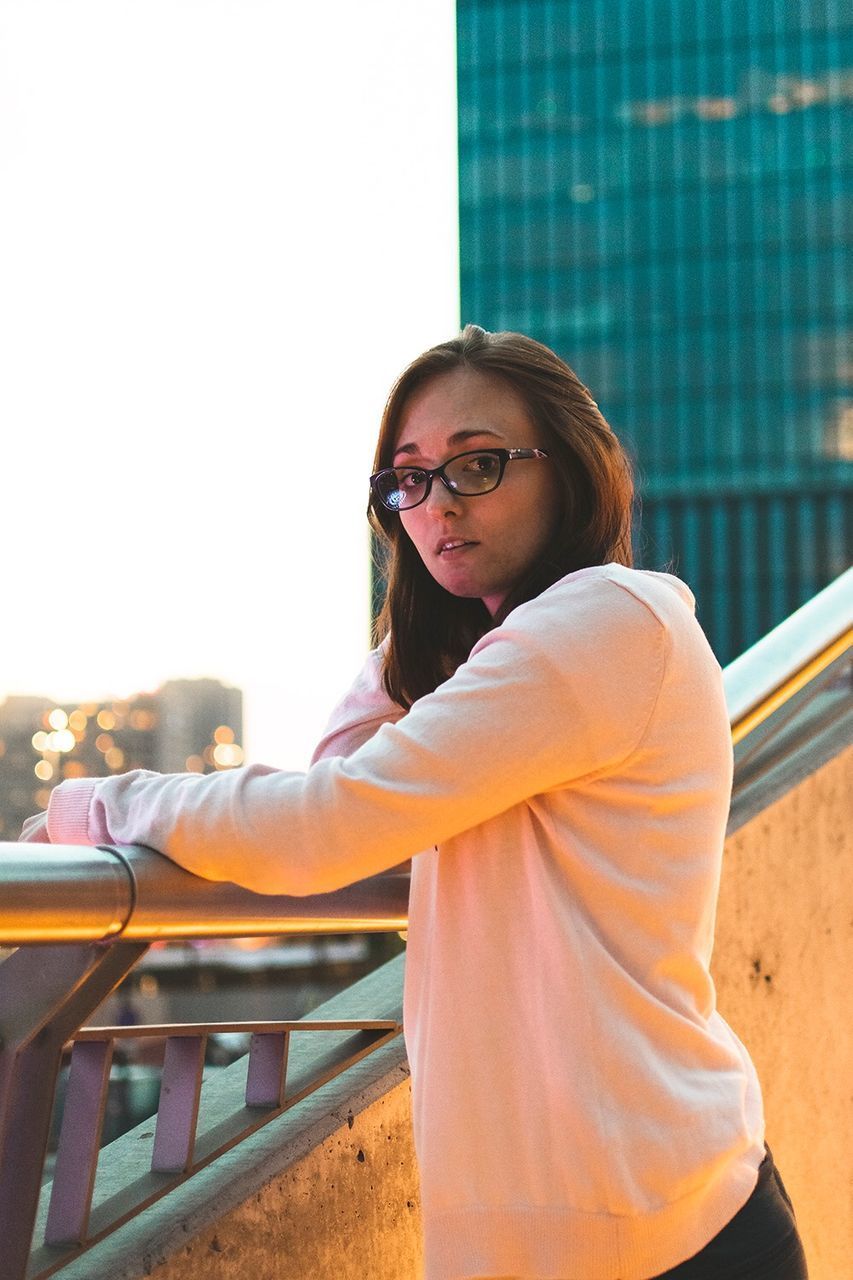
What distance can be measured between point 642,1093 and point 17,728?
108175 millimetres

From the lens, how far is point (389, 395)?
1969 millimetres

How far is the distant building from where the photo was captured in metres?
105

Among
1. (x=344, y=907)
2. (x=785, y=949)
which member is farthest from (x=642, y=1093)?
(x=785, y=949)

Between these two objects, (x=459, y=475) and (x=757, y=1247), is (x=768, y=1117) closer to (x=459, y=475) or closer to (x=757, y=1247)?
(x=757, y=1247)

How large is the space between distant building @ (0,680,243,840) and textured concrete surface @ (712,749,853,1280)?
3958 inches

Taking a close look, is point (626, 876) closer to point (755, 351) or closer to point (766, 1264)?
point (766, 1264)

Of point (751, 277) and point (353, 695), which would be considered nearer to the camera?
point (353, 695)

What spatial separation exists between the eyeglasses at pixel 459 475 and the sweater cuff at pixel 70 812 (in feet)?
1.59

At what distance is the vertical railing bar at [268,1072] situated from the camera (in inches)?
80.5

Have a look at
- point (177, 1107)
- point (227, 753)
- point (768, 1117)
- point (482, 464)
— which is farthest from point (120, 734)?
point (482, 464)

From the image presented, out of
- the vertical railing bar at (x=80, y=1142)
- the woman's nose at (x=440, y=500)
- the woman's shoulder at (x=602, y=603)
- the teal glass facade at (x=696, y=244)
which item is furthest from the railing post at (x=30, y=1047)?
the teal glass facade at (x=696, y=244)

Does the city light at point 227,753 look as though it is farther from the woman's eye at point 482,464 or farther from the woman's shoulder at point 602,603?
the woman's shoulder at point 602,603

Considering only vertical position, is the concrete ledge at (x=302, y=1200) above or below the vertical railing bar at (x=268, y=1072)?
below

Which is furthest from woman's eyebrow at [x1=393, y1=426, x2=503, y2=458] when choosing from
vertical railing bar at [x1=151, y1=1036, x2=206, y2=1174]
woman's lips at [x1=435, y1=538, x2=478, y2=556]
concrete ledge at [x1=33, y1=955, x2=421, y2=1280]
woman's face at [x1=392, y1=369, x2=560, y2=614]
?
concrete ledge at [x1=33, y1=955, x2=421, y2=1280]
